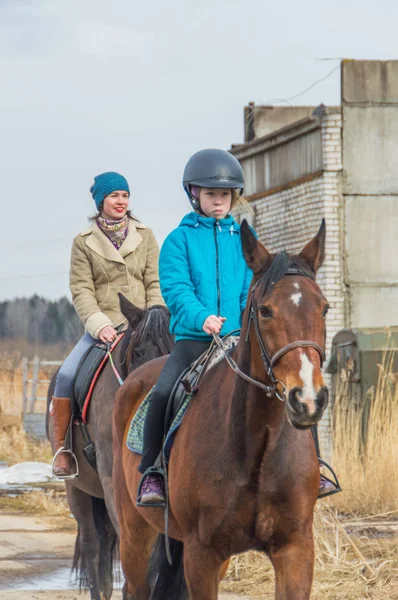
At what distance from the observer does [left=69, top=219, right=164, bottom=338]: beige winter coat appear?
26.8ft

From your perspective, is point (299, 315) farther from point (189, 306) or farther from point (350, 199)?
point (350, 199)

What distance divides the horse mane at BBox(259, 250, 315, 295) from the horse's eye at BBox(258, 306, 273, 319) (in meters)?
0.08

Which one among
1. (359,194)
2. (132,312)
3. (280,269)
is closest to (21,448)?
(359,194)

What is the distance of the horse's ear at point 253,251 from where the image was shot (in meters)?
4.84

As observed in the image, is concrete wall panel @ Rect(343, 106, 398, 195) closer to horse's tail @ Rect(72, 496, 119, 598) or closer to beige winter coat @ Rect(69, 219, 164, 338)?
beige winter coat @ Rect(69, 219, 164, 338)

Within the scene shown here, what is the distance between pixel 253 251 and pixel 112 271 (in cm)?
349

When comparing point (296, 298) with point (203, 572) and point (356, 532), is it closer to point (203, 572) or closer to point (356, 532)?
point (203, 572)

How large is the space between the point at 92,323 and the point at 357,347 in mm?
7132

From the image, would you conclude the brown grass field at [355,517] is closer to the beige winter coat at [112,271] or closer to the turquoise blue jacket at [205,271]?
the beige winter coat at [112,271]

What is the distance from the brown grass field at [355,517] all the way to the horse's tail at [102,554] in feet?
2.88

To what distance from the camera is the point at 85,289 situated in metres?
8.17

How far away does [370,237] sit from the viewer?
19828mm

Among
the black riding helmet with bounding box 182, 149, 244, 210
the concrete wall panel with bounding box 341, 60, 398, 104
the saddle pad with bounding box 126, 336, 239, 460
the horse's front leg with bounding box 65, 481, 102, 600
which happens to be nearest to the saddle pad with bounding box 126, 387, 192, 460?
the saddle pad with bounding box 126, 336, 239, 460

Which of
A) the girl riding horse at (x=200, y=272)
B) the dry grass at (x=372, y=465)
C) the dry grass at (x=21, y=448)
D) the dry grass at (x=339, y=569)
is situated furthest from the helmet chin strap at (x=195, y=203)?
the dry grass at (x=21, y=448)
